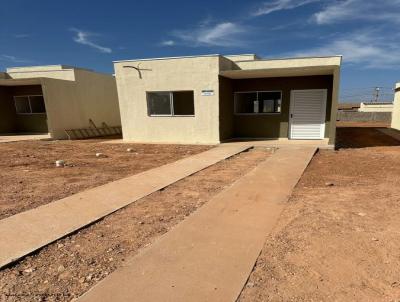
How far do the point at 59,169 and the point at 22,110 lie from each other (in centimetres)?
1335

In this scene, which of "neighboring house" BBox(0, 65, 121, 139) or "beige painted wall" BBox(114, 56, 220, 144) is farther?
"neighboring house" BBox(0, 65, 121, 139)

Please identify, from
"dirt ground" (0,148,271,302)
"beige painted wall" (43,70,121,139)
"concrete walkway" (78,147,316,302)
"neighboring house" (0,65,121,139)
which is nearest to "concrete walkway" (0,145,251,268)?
"dirt ground" (0,148,271,302)

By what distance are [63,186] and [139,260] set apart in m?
3.79

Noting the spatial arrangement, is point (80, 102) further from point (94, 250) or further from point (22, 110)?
point (94, 250)

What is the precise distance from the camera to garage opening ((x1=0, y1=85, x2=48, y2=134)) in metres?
17.9

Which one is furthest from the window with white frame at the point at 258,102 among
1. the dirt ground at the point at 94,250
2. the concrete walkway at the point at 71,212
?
the dirt ground at the point at 94,250

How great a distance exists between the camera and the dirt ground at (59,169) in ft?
17.9

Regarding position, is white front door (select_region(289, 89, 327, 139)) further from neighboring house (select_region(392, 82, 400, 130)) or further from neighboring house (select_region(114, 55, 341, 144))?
neighboring house (select_region(392, 82, 400, 130))

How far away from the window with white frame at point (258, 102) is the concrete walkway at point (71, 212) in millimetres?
7317

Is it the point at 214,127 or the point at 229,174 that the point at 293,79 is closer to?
the point at 214,127

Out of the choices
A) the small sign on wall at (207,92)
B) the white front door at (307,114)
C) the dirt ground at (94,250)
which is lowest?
the dirt ground at (94,250)

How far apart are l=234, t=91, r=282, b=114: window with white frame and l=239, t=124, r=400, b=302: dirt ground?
7.74 meters

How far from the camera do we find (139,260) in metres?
3.14

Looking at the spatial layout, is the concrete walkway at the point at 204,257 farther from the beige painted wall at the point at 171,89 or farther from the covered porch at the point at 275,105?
the covered porch at the point at 275,105
